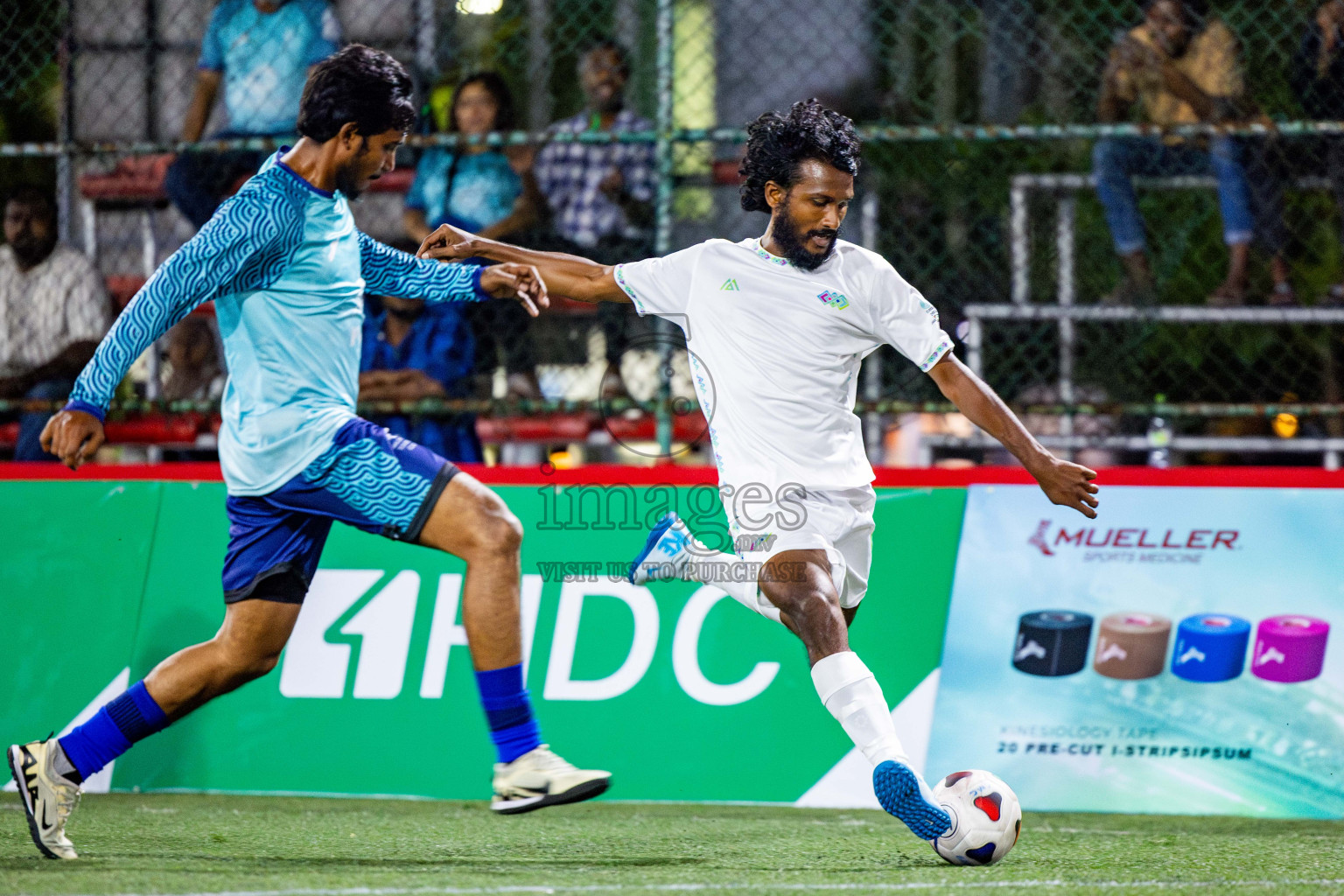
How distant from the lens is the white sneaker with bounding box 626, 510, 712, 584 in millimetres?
4426

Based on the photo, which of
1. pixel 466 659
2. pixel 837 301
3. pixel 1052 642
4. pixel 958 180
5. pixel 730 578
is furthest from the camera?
pixel 958 180

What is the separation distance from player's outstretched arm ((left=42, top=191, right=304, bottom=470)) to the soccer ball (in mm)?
2233

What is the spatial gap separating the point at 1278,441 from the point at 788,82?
3102mm

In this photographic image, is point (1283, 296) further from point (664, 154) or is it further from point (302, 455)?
point (302, 455)

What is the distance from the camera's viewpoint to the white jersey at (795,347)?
406 cm

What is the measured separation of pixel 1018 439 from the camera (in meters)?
3.88

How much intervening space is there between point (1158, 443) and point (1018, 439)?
2172 mm

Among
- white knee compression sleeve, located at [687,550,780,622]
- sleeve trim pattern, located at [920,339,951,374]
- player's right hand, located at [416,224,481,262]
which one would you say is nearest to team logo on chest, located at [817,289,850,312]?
sleeve trim pattern, located at [920,339,951,374]

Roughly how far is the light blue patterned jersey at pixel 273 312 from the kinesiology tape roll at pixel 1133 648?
2.62 metres

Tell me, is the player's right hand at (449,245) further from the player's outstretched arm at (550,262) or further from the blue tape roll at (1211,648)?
the blue tape roll at (1211,648)

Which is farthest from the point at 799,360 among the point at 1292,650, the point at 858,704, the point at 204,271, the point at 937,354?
the point at 1292,650

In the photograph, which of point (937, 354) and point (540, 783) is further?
point (937, 354)

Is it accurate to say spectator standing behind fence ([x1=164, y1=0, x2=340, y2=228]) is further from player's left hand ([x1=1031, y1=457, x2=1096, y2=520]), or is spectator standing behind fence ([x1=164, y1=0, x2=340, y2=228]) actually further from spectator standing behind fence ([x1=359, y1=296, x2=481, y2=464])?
player's left hand ([x1=1031, y1=457, x2=1096, y2=520])

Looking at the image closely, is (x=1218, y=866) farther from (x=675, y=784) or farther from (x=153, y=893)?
(x=153, y=893)
